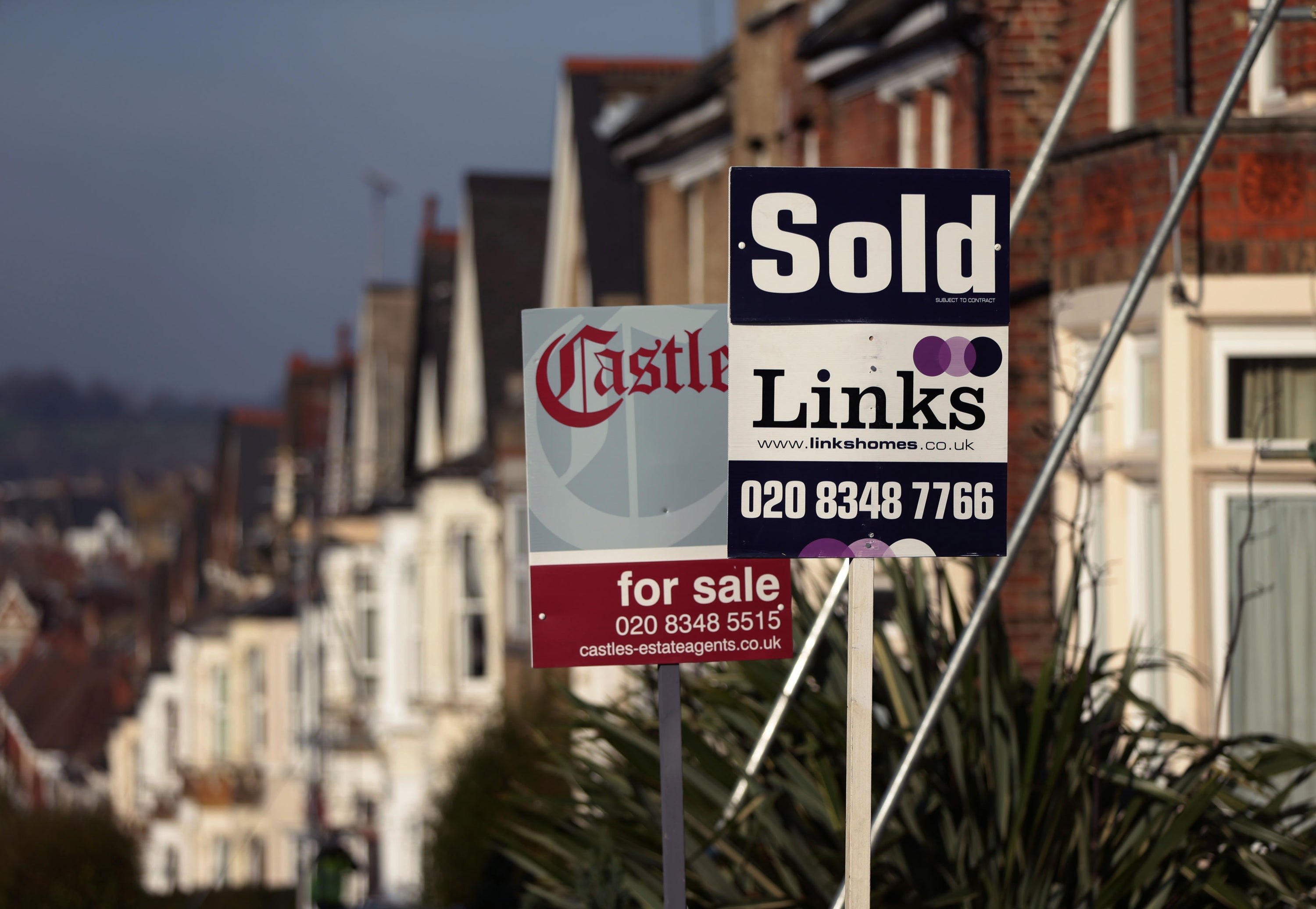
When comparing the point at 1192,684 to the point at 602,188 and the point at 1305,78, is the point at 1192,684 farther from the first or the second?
the point at 602,188

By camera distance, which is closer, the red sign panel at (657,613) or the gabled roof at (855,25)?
the red sign panel at (657,613)

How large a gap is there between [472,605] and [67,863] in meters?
9.31

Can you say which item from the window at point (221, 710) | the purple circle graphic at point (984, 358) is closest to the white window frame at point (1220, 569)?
the purple circle graphic at point (984, 358)

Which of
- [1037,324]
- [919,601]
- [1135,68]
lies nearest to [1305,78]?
[1135,68]

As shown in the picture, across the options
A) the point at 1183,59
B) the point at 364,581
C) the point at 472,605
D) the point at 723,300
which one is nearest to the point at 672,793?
the point at 1183,59

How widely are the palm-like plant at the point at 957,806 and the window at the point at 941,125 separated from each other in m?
5.29

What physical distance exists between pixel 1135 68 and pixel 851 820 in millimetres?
6846

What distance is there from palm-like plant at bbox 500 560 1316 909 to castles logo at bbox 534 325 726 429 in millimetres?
1774

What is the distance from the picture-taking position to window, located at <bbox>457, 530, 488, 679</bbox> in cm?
2656

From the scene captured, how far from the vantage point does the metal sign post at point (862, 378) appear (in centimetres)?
441

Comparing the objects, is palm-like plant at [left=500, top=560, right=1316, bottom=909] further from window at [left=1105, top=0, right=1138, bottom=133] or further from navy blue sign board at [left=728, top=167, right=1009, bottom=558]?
window at [left=1105, top=0, right=1138, bottom=133]

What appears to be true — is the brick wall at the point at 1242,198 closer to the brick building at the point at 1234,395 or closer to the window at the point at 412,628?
the brick building at the point at 1234,395

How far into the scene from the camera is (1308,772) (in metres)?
6.24

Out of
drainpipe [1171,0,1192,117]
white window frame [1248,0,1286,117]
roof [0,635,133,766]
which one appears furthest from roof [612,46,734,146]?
roof [0,635,133,766]
